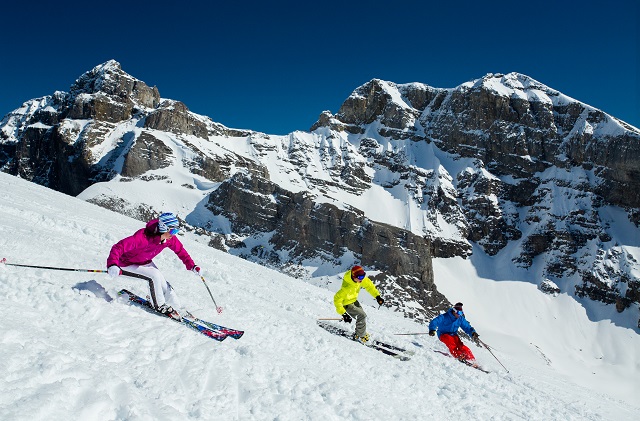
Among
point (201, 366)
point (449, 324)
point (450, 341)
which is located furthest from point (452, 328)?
point (201, 366)

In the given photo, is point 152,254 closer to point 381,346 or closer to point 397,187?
point 381,346

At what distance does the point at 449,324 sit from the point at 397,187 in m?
172

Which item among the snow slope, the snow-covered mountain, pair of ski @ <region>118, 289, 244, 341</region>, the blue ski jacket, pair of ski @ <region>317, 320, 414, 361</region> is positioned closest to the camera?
the snow slope

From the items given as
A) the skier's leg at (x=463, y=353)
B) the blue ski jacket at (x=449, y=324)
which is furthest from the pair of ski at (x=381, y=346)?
the blue ski jacket at (x=449, y=324)

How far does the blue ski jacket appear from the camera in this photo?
594 inches

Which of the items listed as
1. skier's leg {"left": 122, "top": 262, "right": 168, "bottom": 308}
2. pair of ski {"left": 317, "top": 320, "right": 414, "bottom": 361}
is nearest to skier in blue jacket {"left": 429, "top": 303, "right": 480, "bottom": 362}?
pair of ski {"left": 317, "top": 320, "right": 414, "bottom": 361}

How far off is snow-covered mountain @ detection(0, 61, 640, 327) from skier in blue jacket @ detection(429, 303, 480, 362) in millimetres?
100534

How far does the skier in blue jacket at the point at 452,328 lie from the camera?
1471 centimetres

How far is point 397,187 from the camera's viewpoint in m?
185

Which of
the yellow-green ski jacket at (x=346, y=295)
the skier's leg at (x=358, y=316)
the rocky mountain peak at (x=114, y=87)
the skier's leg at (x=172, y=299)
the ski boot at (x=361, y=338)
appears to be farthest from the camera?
the rocky mountain peak at (x=114, y=87)

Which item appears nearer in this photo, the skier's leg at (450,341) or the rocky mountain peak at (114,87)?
the skier's leg at (450,341)

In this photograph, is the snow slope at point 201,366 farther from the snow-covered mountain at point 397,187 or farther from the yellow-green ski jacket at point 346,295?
the snow-covered mountain at point 397,187

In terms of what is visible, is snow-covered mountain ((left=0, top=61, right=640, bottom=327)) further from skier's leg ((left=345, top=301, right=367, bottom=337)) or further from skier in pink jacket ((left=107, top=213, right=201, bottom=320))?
skier in pink jacket ((left=107, top=213, right=201, bottom=320))

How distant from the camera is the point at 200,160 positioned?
16438 cm
